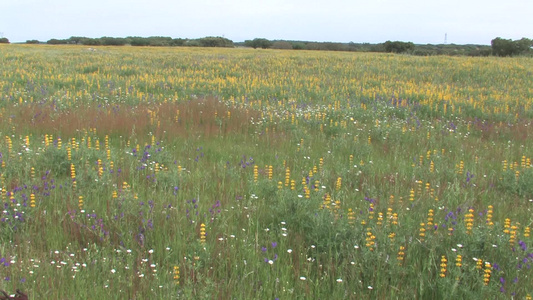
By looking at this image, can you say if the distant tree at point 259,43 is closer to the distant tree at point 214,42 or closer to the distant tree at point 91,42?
the distant tree at point 214,42

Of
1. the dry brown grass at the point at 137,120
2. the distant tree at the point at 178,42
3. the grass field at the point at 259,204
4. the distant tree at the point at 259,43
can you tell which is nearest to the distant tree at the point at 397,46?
the distant tree at the point at 259,43

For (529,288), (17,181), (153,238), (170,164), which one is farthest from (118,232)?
(529,288)

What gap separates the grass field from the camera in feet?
9.56

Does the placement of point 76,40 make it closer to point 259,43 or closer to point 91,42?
point 91,42

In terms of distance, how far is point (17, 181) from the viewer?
451 centimetres

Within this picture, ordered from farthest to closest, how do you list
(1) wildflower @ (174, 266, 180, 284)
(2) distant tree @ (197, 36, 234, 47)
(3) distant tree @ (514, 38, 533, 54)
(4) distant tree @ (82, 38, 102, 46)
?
1. (2) distant tree @ (197, 36, 234, 47)
2. (4) distant tree @ (82, 38, 102, 46)
3. (3) distant tree @ (514, 38, 533, 54)
4. (1) wildflower @ (174, 266, 180, 284)

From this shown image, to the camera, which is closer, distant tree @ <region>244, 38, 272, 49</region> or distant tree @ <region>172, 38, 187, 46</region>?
distant tree @ <region>172, 38, 187, 46</region>

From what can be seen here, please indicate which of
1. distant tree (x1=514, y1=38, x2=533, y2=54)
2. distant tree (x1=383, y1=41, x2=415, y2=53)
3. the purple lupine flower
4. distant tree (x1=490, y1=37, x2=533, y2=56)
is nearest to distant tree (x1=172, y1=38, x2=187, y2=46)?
distant tree (x1=383, y1=41, x2=415, y2=53)

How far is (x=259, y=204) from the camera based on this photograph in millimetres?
4203

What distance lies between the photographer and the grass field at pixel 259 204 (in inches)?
115

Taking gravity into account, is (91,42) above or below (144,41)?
below

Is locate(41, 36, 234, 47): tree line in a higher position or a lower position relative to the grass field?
higher

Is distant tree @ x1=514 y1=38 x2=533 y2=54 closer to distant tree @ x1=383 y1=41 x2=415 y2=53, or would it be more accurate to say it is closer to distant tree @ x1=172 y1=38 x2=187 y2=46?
distant tree @ x1=383 y1=41 x2=415 y2=53

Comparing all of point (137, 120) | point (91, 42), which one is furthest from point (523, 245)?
point (91, 42)
